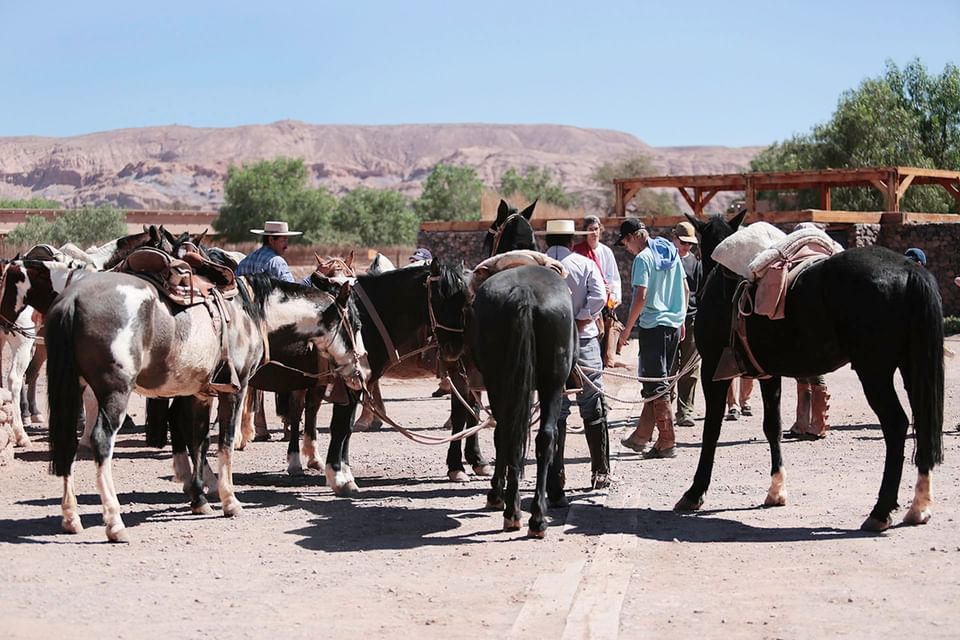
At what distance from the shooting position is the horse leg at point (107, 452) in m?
6.91

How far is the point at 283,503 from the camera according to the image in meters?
8.55

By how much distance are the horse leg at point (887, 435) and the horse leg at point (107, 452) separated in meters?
4.83

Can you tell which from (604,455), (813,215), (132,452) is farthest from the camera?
(813,215)

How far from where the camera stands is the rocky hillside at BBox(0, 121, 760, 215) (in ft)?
414

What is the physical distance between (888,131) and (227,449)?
123 feet

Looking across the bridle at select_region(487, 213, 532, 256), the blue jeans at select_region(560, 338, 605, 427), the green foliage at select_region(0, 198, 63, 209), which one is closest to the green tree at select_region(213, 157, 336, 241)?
the green foliage at select_region(0, 198, 63, 209)

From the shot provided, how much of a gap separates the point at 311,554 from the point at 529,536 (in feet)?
4.69

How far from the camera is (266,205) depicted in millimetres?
61875

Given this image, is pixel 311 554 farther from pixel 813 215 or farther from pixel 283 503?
Result: pixel 813 215

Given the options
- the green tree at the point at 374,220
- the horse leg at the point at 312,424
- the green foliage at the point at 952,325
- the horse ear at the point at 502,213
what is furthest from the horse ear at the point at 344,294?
the green tree at the point at 374,220

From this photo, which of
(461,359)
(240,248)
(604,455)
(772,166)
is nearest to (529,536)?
(604,455)

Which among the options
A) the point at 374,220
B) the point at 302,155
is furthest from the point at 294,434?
the point at 302,155

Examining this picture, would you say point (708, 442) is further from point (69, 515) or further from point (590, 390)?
point (69, 515)

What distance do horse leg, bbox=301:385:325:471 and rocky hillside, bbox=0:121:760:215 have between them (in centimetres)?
10566
